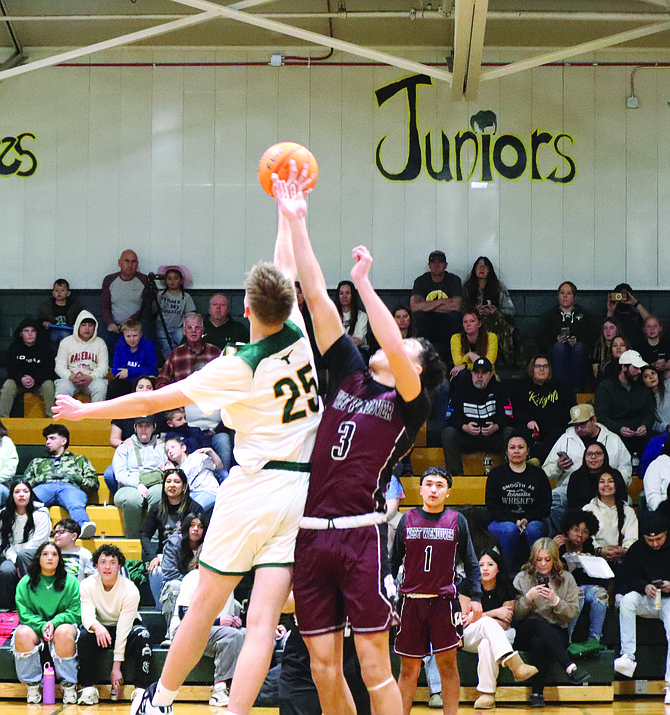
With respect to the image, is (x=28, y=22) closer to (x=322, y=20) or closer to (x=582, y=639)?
(x=322, y=20)

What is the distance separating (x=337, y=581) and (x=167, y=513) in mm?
4938

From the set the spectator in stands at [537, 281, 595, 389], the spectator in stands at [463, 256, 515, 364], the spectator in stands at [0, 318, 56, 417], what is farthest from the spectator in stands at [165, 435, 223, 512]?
the spectator in stands at [537, 281, 595, 389]

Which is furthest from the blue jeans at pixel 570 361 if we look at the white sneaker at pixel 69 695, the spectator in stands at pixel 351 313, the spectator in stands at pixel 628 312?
the white sneaker at pixel 69 695

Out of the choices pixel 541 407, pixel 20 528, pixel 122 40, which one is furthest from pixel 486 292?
pixel 20 528

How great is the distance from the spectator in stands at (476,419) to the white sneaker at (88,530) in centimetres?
362

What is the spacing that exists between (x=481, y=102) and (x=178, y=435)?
651 centimetres

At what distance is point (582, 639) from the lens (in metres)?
8.69

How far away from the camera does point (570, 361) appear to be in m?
12.1

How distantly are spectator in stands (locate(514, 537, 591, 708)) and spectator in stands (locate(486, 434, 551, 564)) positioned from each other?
0.52 m

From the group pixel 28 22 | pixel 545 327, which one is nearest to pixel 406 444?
pixel 545 327

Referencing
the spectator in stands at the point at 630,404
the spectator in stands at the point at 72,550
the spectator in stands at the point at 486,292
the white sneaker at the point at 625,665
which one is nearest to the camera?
the white sneaker at the point at 625,665

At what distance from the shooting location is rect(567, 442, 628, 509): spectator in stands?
9.56 meters

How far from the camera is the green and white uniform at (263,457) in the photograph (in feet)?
14.8

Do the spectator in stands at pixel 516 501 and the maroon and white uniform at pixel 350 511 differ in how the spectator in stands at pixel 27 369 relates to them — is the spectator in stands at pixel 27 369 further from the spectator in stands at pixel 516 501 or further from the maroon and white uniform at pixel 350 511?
the maroon and white uniform at pixel 350 511
